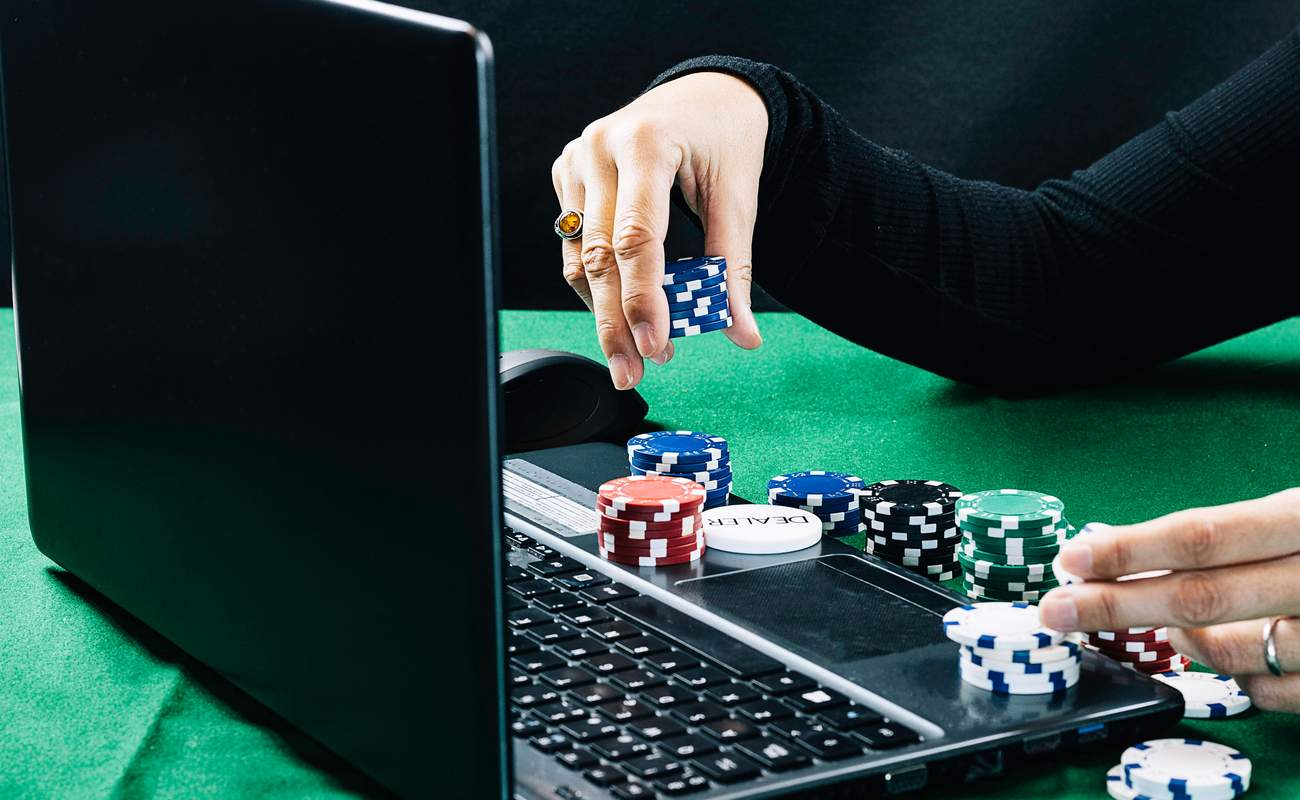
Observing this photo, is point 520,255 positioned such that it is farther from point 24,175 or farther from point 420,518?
point 420,518

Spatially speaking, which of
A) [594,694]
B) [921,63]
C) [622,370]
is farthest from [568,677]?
[921,63]

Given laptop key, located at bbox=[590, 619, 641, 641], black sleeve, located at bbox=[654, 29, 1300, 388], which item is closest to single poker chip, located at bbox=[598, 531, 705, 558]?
laptop key, located at bbox=[590, 619, 641, 641]

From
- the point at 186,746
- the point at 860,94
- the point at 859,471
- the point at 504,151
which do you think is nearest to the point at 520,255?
the point at 504,151

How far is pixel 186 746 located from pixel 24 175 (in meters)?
0.39

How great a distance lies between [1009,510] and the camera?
1.02 m

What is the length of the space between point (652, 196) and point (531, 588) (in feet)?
1.29

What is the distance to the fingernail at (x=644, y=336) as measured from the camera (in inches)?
46.7

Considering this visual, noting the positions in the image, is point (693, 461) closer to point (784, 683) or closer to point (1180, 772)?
point (784, 683)

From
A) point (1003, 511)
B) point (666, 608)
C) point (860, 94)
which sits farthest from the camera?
point (860, 94)

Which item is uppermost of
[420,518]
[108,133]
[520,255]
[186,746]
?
[108,133]

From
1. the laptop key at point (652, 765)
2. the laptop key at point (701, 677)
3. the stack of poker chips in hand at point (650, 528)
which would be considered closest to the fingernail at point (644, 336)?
the stack of poker chips in hand at point (650, 528)

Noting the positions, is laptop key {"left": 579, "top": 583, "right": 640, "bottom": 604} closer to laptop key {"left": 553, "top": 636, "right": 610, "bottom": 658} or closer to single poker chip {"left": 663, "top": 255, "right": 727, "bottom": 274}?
laptop key {"left": 553, "top": 636, "right": 610, "bottom": 658}

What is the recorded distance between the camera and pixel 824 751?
2.36 ft

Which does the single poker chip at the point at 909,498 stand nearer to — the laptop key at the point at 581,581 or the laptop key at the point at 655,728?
the laptop key at the point at 581,581
